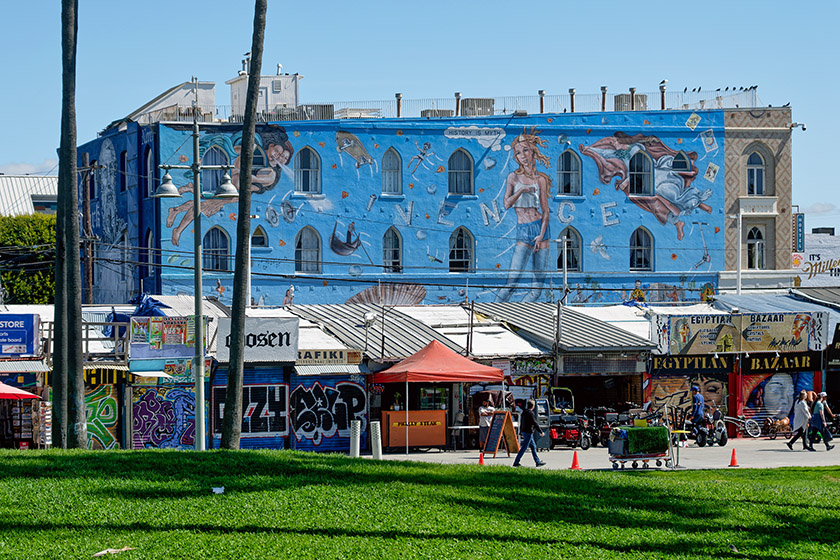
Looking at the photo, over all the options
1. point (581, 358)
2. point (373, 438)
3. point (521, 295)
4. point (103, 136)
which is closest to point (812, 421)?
point (581, 358)

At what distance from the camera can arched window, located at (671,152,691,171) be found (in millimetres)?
54844

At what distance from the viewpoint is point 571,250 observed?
5453 centimetres

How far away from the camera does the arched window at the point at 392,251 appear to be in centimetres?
5197

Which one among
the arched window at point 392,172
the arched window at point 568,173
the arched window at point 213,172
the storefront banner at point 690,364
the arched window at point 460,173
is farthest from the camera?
the arched window at point 568,173

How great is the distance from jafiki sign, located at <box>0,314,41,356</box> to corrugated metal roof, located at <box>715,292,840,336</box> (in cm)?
2332

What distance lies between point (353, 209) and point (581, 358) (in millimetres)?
20828

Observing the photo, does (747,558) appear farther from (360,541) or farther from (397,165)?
A: (397,165)

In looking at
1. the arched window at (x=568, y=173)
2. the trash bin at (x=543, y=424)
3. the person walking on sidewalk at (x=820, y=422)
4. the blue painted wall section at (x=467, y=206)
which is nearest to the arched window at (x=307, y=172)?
the blue painted wall section at (x=467, y=206)

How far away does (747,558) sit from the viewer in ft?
39.7

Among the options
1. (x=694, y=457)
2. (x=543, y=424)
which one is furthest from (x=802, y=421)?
(x=543, y=424)

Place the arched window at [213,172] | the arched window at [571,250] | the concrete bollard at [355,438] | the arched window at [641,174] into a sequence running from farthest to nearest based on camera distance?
1. the arched window at [641,174]
2. the arched window at [571,250]
3. the arched window at [213,172]
4. the concrete bollard at [355,438]

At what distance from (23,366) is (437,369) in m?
10.1

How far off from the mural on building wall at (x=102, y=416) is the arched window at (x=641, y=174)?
3337 centimetres

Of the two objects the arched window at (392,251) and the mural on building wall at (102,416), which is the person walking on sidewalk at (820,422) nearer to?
the mural on building wall at (102,416)
